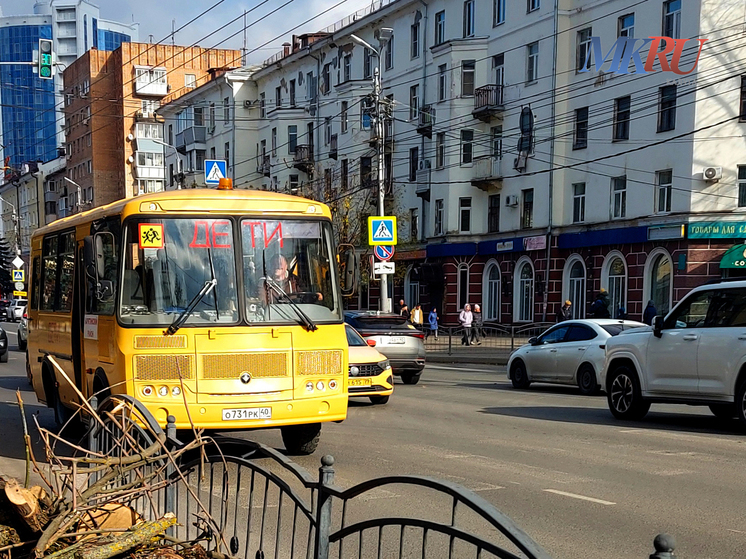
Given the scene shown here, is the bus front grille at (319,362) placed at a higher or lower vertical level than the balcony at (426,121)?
lower

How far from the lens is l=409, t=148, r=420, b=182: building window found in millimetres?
48188

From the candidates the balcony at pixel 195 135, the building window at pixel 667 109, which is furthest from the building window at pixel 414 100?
the balcony at pixel 195 135

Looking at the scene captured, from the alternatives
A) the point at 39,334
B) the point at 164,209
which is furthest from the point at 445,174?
the point at 164,209

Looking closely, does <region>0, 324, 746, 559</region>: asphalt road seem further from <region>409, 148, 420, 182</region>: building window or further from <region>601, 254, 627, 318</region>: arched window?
<region>409, 148, 420, 182</region>: building window

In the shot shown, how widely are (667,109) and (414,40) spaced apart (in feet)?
58.3

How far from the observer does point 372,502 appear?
7.83m

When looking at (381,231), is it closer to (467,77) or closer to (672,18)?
(672,18)

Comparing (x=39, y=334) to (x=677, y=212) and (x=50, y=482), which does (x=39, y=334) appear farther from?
(x=677, y=212)

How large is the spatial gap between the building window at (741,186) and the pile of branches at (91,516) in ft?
103

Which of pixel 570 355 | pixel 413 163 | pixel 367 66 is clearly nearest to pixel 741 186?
pixel 570 355

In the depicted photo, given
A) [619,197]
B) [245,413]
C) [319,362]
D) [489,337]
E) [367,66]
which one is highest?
[367,66]

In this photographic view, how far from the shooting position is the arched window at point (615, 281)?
36094 mm

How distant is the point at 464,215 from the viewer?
45.0 meters

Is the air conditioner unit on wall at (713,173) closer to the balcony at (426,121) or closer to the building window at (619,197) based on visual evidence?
the building window at (619,197)
